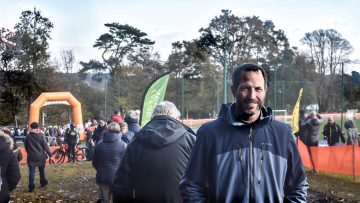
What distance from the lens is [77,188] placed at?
11.8 meters

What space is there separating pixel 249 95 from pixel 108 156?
15.6 feet

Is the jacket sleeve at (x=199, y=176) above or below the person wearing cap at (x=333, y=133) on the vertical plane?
above

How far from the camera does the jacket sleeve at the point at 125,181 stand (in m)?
4.39

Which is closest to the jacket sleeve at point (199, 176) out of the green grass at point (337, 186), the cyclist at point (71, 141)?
the green grass at point (337, 186)

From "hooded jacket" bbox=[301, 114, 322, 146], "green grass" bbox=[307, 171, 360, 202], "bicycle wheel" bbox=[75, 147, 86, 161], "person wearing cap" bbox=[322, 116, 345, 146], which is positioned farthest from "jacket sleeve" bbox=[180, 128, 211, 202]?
"bicycle wheel" bbox=[75, 147, 86, 161]

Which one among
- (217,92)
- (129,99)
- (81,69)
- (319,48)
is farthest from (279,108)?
(81,69)

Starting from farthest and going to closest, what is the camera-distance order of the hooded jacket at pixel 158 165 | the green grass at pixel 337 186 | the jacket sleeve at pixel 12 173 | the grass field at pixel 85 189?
the grass field at pixel 85 189
the green grass at pixel 337 186
the jacket sleeve at pixel 12 173
the hooded jacket at pixel 158 165

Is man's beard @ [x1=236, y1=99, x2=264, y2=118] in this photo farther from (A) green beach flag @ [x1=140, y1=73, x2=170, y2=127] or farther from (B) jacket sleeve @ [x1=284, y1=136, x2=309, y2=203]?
(A) green beach flag @ [x1=140, y1=73, x2=170, y2=127]

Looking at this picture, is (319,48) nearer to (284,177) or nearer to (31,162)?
(31,162)

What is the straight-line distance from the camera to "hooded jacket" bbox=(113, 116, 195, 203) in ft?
14.2

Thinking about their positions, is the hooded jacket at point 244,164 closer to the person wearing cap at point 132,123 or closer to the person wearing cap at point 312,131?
the person wearing cap at point 132,123

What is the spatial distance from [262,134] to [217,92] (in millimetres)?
28678

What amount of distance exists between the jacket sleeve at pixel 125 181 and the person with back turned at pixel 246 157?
1.61 meters

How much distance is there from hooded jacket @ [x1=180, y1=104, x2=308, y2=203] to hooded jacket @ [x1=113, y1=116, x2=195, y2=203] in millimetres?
1493
